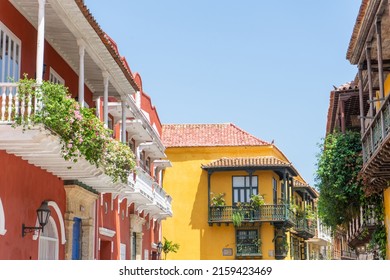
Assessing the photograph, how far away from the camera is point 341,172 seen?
21.7 meters

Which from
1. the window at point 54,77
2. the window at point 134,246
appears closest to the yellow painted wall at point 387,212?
the window at point 54,77

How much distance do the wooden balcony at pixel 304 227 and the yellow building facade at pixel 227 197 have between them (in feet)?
3.73

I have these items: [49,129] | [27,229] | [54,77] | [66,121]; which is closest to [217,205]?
[54,77]

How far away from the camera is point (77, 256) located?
19.6 metres

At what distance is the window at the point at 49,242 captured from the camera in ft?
52.8

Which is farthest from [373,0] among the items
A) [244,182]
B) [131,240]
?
[244,182]

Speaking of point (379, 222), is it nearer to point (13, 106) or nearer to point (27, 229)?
point (27, 229)

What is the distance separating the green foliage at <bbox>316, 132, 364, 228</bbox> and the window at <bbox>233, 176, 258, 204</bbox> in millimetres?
17978

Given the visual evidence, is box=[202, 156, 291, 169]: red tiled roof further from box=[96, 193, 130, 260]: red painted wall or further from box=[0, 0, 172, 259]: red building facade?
box=[0, 0, 172, 259]: red building facade

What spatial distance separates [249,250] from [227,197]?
3.24 metres

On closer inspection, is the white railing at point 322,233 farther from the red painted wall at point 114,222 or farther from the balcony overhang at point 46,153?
the balcony overhang at point 46,153

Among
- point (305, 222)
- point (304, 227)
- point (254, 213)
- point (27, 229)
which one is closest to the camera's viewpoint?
point (27, 229)

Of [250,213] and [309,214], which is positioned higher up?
[309,214]
